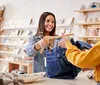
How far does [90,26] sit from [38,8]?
133 centimetres

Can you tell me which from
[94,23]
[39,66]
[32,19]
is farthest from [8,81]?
[32,19]

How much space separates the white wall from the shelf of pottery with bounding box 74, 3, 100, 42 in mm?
135

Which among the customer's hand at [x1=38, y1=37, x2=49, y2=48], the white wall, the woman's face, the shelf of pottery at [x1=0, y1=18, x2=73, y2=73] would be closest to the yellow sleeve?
the customer's hand at [x1=38, y1=37, x2=49, y2=48]

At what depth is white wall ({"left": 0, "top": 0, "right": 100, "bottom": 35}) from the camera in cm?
374

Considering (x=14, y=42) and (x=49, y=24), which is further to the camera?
(x=14, y=42)

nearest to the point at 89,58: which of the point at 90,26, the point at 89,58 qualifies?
the point at 89,58

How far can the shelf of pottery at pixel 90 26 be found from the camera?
11.1 feet

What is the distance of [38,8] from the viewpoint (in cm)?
434

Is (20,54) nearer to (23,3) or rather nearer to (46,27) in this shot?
Answer: (23,3)

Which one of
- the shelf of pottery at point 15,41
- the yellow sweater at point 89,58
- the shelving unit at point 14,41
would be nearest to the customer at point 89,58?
the yellow sweater at point 89,58

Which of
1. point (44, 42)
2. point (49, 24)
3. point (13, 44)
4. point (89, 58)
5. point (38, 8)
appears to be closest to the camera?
point (89, 58)

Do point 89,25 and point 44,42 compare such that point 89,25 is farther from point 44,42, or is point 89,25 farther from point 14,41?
point 44,42

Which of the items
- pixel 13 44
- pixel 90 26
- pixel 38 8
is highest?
pixel 38 8

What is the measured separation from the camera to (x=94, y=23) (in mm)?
3426
